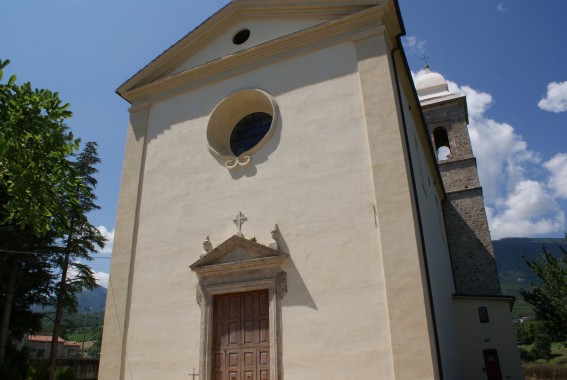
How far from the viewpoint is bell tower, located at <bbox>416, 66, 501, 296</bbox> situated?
19.2 m

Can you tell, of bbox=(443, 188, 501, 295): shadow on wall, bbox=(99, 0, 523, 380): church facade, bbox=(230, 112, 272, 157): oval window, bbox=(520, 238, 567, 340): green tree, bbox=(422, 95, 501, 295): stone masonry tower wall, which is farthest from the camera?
bbox=(520, 238, 567, 340): green tree

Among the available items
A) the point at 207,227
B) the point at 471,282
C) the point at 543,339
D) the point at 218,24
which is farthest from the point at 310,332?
the point at 543,339

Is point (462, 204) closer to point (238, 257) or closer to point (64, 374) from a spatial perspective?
point (238, 257)

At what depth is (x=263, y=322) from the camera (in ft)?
27.4

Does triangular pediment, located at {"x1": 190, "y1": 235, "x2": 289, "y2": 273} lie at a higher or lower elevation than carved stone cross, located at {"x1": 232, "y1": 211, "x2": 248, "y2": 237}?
lower

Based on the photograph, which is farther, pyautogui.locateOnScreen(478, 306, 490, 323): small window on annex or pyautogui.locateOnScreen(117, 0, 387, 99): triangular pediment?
pyautogui.locateOnScreen(478, 306, 490, 323): small window on annex

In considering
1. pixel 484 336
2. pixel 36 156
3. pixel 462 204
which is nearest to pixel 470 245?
pixel 462 204

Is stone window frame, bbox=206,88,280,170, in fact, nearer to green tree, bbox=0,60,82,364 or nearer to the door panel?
green tree, bbox=0,60,82,364

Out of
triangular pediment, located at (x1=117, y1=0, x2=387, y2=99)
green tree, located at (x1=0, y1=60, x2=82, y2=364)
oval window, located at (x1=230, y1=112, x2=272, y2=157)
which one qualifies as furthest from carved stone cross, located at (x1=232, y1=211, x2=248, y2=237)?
triangular pediment, located at (x1=117, y1=0, x2=387, y2=99)

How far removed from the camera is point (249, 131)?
10672 mm

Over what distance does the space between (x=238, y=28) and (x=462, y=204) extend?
14489 mm

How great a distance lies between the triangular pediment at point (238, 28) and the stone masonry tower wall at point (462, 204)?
13.7 m

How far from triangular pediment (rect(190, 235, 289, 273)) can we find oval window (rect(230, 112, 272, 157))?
2.57 m

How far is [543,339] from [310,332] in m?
51.3
